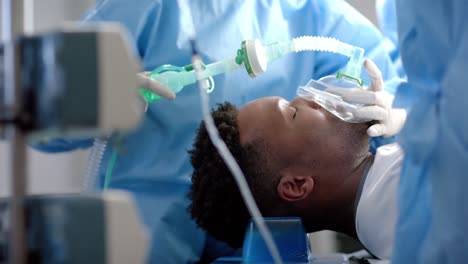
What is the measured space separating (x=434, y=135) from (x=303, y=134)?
1.72ft

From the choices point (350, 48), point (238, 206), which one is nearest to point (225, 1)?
point (350, 48)

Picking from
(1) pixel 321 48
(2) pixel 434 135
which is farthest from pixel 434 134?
(1) pixel 321 48

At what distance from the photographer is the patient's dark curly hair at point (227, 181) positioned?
1.51 metres

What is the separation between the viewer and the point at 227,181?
4.91 ft

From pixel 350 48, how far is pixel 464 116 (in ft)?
2.67

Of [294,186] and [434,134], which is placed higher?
[434,134]

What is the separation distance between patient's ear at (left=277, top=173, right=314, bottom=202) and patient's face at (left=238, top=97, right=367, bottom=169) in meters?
0.03

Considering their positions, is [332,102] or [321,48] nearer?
[332,102]

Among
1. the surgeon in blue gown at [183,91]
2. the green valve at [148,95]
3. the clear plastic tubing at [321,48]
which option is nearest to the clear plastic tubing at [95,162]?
the surgeon in blue gown at [183,91]

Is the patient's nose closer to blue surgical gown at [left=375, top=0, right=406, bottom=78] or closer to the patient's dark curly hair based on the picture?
the patient's dark curly hair

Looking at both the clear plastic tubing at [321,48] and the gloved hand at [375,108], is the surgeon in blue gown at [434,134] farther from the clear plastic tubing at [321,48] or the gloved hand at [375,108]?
the clear plastic tubing at [321,48]

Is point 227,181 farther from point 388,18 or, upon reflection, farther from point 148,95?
point 388,18

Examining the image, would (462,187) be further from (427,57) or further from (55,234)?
(55,234)

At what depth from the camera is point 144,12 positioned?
172 cm
